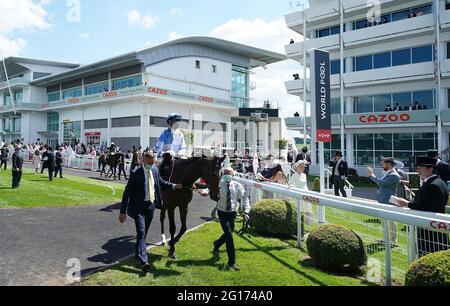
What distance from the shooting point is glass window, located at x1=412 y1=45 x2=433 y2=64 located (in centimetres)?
2708

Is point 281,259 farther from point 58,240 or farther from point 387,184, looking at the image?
point 58,240

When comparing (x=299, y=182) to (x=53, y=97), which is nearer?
(x=299, y=182)

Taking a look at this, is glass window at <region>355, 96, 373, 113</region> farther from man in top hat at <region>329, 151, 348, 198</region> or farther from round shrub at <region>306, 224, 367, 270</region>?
round shrub at <region>306, 224, 367, 270</region>

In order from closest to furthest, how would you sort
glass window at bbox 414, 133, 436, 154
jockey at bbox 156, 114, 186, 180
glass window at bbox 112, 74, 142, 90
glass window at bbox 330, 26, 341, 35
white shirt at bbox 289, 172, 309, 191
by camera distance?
jockey at bbox 156, 114, 186, 180 < white shirt at bbox 289, 172, 309, 191 < glass window at bbox 414, 133, 436, 154 < glass window at bbox 330, 26, 341, 35 < glass window at bbox 112, 74, 142, 90

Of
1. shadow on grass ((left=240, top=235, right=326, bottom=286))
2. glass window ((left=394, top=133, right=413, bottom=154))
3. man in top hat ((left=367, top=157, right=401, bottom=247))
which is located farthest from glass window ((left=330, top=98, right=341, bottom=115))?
shadow on grass ((left=240, top=235, right=326, bottom=286))

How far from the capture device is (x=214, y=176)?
5938 millimetres

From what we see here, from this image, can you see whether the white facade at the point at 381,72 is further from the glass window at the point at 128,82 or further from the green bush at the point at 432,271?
the green bush at the point at 432,271

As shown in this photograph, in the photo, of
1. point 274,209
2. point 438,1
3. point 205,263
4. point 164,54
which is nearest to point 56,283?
point 205,263

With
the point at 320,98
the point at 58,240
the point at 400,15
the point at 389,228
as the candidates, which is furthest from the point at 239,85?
the point at 389,228

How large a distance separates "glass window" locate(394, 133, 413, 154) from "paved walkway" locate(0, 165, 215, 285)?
22544 millimetres

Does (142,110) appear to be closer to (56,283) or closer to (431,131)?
(431,131)

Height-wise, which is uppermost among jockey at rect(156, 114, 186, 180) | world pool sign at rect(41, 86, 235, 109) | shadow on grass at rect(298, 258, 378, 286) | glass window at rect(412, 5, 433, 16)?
glass window at rect(412, 5, 433, 16)

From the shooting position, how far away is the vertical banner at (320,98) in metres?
9.83

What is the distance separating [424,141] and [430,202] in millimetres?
25565
